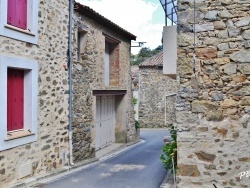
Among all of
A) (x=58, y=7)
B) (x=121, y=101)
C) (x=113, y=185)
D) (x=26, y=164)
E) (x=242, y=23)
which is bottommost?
(x=113, y=185)

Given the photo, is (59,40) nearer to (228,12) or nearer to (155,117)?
(228,12)

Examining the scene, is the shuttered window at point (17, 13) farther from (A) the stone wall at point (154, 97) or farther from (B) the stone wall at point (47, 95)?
(A) the stone wall at point (154, 97)

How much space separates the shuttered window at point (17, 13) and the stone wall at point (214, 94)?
354 centimetres

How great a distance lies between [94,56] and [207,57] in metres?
6.63

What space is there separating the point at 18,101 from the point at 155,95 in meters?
17.3

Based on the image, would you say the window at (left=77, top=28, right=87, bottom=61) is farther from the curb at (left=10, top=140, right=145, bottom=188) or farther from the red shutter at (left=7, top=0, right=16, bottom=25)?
the red shutter at (left=7, top=0, right=16, bottom=25)

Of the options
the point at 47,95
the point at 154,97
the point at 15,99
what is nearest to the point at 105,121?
the point at 47,95

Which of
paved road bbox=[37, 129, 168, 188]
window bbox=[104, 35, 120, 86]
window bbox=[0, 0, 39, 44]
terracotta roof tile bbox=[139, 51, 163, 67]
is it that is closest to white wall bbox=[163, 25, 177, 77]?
paved road bbox=[37, 129, 168, 188]

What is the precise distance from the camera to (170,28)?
630 centimetres

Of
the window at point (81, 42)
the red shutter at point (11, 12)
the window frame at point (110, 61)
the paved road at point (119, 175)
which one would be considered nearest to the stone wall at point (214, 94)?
the paved road at point (119, 175)

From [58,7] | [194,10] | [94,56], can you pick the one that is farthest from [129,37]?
[194,10]

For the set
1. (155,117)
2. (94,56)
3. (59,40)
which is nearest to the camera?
(59,40)

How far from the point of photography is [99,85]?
11.8 meters

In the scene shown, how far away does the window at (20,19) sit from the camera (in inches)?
250
